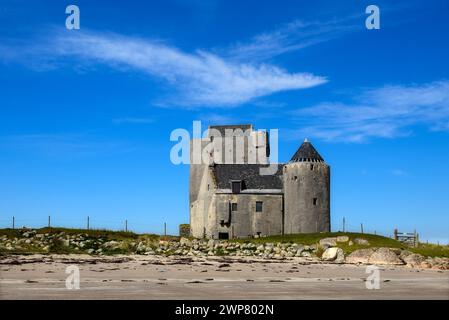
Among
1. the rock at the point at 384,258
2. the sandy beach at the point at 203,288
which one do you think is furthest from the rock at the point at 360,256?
the sandy beach at the point at 203,288

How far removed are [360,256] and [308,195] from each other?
1158 inches

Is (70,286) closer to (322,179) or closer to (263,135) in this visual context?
(322,179)

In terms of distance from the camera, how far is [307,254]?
4350 centimetres

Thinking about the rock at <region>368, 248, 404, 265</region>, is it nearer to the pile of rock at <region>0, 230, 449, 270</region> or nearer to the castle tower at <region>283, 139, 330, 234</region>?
the pile of rock at <region>0, 230, 449, 270</region>

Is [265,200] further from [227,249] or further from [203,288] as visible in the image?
[203,288]

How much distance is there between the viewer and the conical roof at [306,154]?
215ft

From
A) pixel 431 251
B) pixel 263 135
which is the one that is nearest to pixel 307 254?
pixel 431 251

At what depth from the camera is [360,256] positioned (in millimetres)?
35219

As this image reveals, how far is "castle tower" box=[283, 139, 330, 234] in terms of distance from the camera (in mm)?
64312

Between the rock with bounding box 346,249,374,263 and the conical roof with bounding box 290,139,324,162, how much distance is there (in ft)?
97.7

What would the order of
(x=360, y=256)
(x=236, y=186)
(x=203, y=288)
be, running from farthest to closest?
1. (x=236, y=186)
2. (x=360, y=256)
3. (x=203, y=288)

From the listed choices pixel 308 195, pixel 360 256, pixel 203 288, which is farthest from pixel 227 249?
pixel 203 288

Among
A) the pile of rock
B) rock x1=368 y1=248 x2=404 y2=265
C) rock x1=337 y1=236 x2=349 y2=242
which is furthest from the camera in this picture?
rock x1=337 y1=236 x2=349 y2=242

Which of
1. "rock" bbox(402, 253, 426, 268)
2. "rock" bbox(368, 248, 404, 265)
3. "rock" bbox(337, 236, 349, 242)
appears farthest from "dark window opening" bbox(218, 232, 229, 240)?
"rock" bbox(402, 253, 426, 268)
